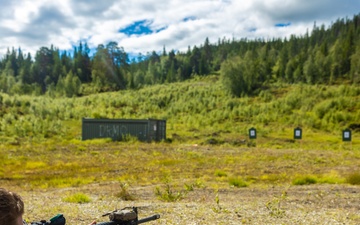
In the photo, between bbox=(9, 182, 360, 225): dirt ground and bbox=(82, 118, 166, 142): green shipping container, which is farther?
bbox=(82, 118, 166, 142): green shipping container

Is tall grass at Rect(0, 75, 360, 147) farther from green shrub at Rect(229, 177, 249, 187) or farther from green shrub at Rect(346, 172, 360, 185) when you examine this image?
green shrub at Rect(229, 177, 249, 187)

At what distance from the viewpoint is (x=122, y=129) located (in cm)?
4625

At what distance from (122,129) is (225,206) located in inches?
1393

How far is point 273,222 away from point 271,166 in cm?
1545

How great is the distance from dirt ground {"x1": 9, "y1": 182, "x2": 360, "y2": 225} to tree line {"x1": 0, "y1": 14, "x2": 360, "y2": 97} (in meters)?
82.2

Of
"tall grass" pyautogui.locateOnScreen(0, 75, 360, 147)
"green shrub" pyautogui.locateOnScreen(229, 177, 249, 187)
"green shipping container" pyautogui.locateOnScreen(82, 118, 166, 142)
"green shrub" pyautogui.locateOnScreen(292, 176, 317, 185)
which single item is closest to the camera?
"green shrub" pyautogui.locateOnScreen(229, 177, 249, 187)

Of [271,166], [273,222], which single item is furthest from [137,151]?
[273,222]

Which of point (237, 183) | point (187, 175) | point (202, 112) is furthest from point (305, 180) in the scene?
point (202, 112)

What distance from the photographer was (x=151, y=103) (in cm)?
9375

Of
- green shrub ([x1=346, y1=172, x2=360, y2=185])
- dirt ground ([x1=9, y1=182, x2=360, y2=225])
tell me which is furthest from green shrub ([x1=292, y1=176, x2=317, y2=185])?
green shrub ([x1=346, y1=172, x2=360, y2=185])

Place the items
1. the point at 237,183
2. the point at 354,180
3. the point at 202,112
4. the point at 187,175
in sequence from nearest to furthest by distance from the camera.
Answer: the point at 237,183
the point at 354,180
the point at 187,175
the point at 202,112

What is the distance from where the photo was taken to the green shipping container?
150ft

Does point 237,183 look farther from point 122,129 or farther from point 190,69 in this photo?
point 190,69

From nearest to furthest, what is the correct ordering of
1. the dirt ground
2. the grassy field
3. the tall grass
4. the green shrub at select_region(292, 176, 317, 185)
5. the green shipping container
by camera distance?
the dirt ground < the grassy field < the green shrub at select_region(292, 176, 317, 185) < the green shipping container < the tall grass
